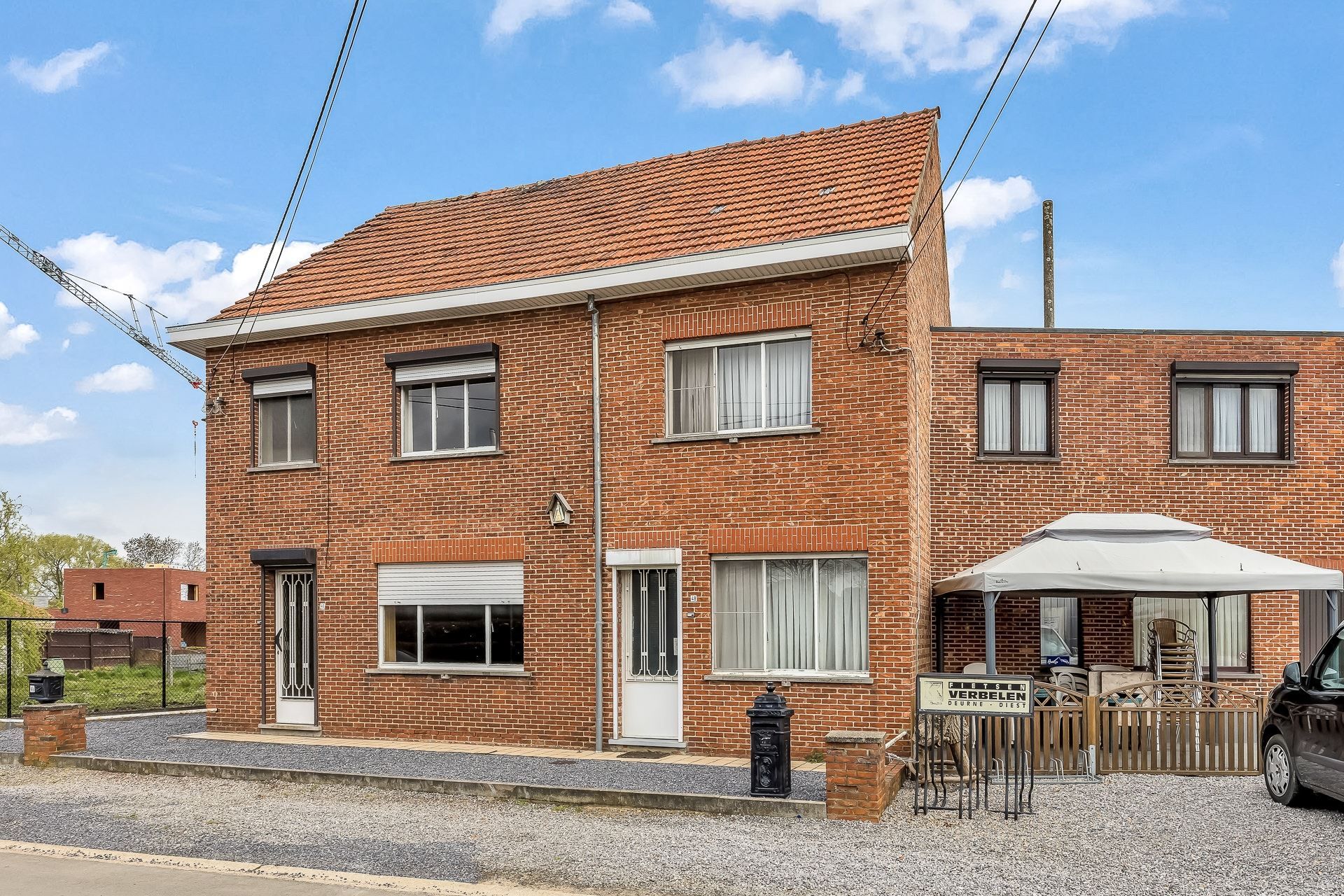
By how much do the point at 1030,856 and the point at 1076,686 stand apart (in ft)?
25.9

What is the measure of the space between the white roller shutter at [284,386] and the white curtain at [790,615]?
7022mm

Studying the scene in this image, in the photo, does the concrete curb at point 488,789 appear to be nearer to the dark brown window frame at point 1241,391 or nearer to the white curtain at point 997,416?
the white curtain at point 997,416

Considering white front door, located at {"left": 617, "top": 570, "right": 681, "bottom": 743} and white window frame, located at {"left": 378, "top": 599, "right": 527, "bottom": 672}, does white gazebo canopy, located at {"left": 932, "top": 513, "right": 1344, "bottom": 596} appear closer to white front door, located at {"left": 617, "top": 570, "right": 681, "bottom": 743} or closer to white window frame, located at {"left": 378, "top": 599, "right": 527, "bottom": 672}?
white front door, located at {"left": 617, "top": 570, "right": 681, "bottom": 743}

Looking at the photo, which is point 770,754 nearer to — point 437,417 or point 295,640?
point 437,417

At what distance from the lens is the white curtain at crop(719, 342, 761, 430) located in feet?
46.8

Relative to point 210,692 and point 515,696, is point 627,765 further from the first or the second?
point 210,692

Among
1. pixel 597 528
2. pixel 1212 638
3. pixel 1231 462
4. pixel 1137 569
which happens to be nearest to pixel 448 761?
pixel 597 528

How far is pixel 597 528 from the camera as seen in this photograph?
1463 cm

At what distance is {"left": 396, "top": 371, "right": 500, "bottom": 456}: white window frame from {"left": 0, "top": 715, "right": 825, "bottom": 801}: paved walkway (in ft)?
12.1

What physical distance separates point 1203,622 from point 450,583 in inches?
419

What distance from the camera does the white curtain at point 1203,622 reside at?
56.6ft

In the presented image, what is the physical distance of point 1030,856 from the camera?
8797 millimetres

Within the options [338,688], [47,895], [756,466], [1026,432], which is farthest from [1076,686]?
[47,895]

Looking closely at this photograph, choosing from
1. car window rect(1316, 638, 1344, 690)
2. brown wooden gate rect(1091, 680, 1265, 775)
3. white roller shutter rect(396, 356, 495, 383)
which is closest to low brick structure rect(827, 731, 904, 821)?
brown wooden gate rect(1091, 680, 1265, 775)
